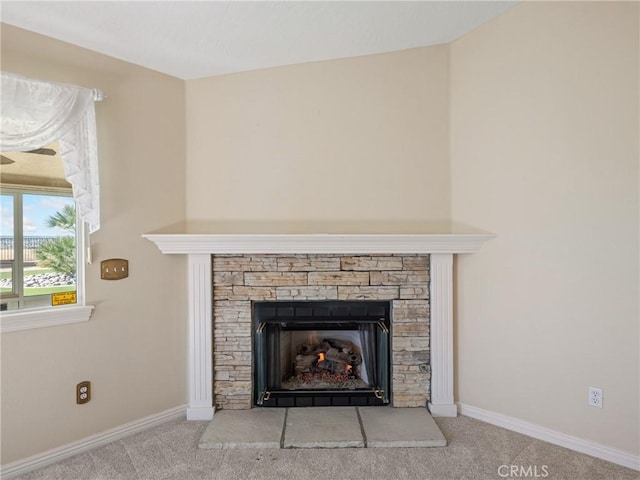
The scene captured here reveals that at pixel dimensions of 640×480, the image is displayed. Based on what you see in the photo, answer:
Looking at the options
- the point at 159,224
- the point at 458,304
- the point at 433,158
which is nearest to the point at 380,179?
the point at 433,158

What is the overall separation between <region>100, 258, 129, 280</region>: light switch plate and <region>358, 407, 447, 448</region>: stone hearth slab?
1776 mm

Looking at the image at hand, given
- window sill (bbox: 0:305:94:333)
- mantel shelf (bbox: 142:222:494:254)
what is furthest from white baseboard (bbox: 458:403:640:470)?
window sill (bbox: 0:305:94:333)

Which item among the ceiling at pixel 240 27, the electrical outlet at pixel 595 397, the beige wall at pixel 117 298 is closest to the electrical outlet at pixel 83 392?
the beige wall at pixel 117 298

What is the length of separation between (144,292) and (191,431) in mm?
930

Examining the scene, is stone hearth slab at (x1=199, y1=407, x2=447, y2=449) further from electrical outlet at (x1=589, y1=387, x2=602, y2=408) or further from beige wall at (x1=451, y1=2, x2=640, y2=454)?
electrical outlet at (x1=589, y1=387, x2=602, y2=408)

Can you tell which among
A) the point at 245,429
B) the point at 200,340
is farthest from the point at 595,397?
the point at 200,340

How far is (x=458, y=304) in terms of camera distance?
247 cm

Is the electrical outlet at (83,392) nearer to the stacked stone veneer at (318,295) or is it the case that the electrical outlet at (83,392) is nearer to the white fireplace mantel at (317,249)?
the white fireplace mantel at (317,249)

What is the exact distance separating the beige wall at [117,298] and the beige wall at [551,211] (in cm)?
195

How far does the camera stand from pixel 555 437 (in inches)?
82.1

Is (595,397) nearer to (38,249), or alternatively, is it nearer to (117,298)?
(117,298)

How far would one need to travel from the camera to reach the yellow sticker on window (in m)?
2.03

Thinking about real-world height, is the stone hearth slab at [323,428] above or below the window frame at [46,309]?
below

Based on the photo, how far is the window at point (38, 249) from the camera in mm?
1892
